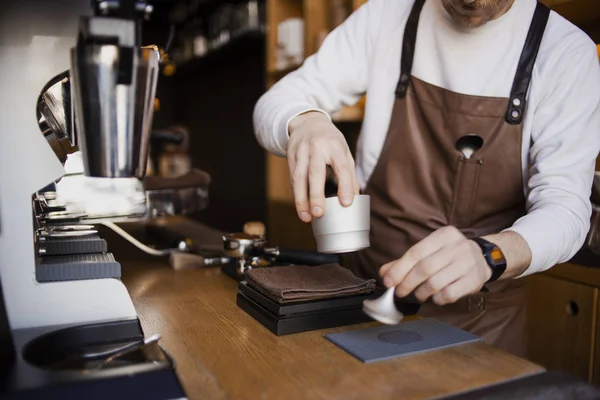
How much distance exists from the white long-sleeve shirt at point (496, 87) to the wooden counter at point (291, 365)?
1.00 ft

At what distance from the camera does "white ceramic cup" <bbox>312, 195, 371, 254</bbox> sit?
0.85m

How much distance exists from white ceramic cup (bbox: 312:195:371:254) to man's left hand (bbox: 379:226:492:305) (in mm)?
68

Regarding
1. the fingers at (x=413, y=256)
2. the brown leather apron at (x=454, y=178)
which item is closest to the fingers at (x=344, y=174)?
the fingers at (x=413, y=256)

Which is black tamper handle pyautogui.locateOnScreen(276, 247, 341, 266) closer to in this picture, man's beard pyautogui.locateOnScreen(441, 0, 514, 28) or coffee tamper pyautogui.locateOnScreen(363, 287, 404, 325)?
coffee tamper pyautogui.locateOnScreen(363, 287, 404, 325)

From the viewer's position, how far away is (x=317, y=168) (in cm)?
90

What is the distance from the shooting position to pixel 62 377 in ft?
2.12

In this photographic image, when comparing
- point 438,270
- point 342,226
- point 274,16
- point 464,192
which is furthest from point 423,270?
point 274,16

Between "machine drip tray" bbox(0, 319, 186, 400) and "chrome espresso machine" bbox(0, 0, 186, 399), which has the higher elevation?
"chrome espresso machine" bbox(0, 0, 186, 399)

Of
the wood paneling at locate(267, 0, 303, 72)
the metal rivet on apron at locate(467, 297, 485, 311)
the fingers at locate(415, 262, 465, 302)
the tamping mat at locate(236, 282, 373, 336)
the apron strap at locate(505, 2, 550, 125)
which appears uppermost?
the wood paneling at locate(267, 0, 303, 72)

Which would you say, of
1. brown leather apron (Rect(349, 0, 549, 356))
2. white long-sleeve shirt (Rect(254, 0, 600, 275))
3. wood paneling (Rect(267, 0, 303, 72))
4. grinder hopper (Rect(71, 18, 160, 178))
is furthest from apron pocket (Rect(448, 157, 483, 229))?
wood paneling (Rect(267, 0, 303, 72))

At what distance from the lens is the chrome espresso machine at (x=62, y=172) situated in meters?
0.63

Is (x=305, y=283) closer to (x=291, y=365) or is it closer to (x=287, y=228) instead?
(x=291, y=365)

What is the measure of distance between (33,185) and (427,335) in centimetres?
63

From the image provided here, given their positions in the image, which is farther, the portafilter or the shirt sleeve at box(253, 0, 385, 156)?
the shirt sleeve at box(253, 0, 385, 156)
